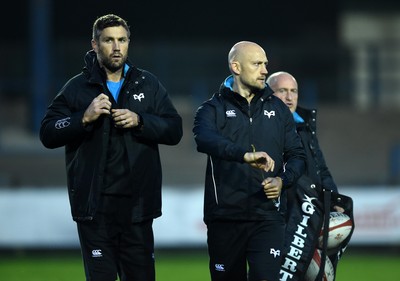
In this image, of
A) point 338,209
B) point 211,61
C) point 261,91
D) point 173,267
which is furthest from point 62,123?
point 211,61

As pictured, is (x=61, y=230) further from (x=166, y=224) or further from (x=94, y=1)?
(x=94, y=1)

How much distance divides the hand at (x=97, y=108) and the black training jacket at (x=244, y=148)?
79 cm

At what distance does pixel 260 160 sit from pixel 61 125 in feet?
4.55

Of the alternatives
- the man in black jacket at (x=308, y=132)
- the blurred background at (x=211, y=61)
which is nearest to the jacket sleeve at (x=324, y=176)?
the man in black jacket at (x=308, y=132)

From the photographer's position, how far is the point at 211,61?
26.4 metres

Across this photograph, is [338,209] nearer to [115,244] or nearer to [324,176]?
[324,176]

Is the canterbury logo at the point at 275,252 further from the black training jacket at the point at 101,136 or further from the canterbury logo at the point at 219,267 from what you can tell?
the black training jacket at the point at 101,136

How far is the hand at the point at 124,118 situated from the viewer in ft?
21.7

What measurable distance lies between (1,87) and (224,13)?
688cm

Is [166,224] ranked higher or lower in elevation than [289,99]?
lower

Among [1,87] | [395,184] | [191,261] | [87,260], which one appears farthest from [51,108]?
[1,87]

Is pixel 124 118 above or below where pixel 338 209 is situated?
above

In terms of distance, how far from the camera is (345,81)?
25.0 m

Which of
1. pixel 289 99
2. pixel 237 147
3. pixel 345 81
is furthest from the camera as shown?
pixel 345 81
